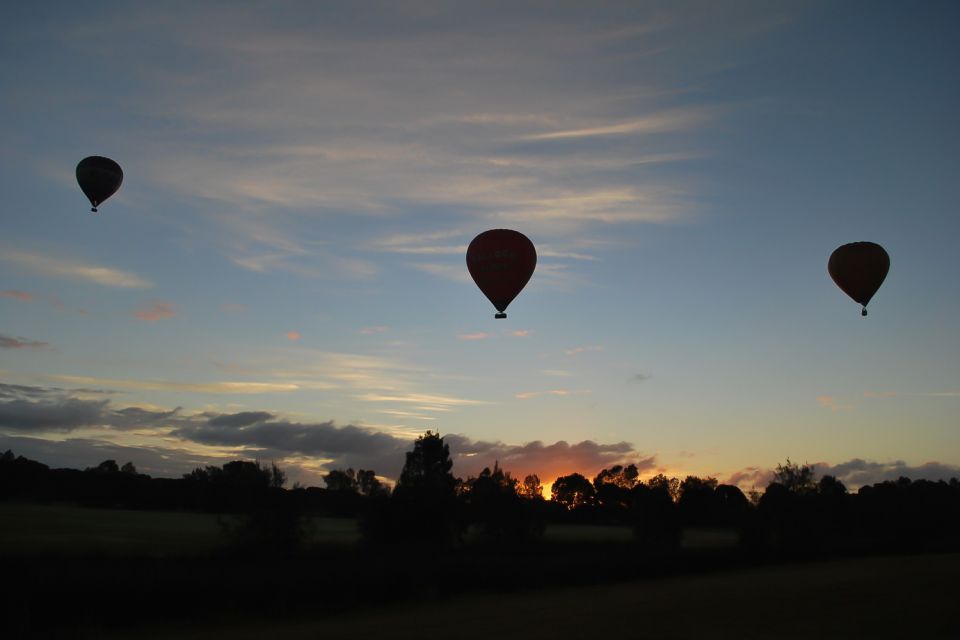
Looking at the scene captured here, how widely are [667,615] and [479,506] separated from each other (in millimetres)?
16930

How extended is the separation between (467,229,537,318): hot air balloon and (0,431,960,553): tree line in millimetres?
9660

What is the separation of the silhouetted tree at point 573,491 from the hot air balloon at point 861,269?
84.3 metres

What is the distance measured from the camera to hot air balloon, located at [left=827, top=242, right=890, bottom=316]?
3156 centimetres

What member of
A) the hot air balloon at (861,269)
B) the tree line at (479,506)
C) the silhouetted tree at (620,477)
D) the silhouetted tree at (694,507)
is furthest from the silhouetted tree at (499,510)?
the silhouetted tree at (620,477)

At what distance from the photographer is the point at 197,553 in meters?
26.6

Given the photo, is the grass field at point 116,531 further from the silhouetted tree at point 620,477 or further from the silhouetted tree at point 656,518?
the silhouetted tree at point 620,477

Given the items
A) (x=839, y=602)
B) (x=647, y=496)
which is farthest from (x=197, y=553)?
(x=647, y=496)

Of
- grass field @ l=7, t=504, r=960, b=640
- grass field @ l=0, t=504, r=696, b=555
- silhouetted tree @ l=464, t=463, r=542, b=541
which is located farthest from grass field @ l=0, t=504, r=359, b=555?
silhouetted tree @ l=464, t=463, r=542, b=541

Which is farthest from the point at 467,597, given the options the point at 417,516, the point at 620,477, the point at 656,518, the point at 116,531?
the point at 620,477

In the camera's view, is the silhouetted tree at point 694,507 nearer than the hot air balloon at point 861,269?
No

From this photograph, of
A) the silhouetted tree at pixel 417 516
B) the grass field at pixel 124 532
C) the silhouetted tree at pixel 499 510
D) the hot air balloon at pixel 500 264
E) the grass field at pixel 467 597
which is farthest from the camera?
the silhouetted tree at pixel 499 510

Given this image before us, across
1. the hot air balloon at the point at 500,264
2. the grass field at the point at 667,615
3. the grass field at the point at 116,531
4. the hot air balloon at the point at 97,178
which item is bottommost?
the grass field at the point at 667,615

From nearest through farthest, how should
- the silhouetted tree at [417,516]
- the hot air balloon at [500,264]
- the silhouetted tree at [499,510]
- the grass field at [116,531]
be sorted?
the grass field at [116,531] < the hot air balloon at [500,264] < the silhouetted tree at [417,516] < the silhouetted tree at [499,510]

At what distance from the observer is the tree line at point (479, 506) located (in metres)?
29.0
